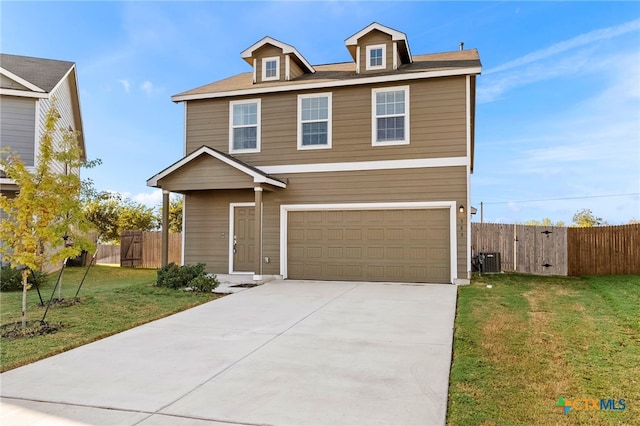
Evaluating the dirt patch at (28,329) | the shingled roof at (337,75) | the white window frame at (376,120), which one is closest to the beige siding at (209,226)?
the shingled roof at (337,75)

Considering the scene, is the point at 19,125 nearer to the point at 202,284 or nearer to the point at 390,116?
the point at 202,284

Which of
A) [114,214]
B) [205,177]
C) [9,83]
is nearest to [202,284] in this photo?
[205,177]

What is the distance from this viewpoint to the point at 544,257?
45.8 feet

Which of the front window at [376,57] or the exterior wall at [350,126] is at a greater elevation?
the front window at [376,57]

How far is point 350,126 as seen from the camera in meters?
12.0

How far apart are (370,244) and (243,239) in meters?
3.87

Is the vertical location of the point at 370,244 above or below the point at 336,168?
below

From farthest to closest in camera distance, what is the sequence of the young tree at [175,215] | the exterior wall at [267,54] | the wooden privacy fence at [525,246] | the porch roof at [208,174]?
1. the young tree at [175,215]
2. the wooden privacy fence at [525,246]
3. the exterior wall at [267,54]
4. the porch roof at [208,174]

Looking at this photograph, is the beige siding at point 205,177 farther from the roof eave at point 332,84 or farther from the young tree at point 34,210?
the young tree at point 34,210

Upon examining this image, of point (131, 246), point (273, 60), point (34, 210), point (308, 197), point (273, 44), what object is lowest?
point (131, 246)

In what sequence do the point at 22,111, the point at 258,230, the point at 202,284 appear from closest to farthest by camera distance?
the point at 202,284 → the point at 258,230 → the point at 22,111

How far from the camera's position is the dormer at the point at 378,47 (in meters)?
12.0

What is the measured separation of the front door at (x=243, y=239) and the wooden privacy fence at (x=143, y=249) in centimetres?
617

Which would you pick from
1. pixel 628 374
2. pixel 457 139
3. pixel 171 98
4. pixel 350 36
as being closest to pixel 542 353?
pixel 628 374
